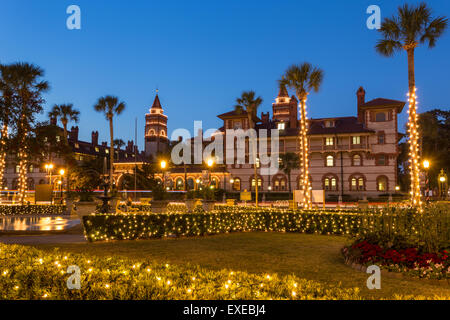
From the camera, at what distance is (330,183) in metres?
52.2

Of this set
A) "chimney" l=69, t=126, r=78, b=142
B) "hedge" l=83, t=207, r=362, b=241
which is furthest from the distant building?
"chimney" l=69, t=126, r=78, b=142

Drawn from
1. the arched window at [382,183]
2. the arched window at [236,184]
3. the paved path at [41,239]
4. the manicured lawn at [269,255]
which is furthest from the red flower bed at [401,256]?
the arched window at [236,184]

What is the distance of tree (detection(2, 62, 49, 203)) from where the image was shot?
22.4 metres

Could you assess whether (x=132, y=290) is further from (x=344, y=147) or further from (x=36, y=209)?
(x=344, y=147)

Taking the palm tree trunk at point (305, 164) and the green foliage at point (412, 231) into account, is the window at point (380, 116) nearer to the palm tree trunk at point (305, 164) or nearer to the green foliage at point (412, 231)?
the palm tree trunk at point (305, 164)

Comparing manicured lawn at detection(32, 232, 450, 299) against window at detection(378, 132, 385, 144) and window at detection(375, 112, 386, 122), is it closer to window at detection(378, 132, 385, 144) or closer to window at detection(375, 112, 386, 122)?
window at detection(378, 132, 385, 144)

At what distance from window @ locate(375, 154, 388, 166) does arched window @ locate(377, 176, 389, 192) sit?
2.14m

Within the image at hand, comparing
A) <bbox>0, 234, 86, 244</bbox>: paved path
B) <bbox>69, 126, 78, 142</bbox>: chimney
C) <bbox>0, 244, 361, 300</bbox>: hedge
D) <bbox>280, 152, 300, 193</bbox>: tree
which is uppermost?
<bbox>69, 126, 78, 142</bbox>: chimney

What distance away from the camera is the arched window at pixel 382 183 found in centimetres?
4891

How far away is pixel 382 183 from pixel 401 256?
4700 cm

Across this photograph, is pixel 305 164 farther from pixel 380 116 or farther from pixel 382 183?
pixel 380 116

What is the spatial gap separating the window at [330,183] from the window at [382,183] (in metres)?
6.29
